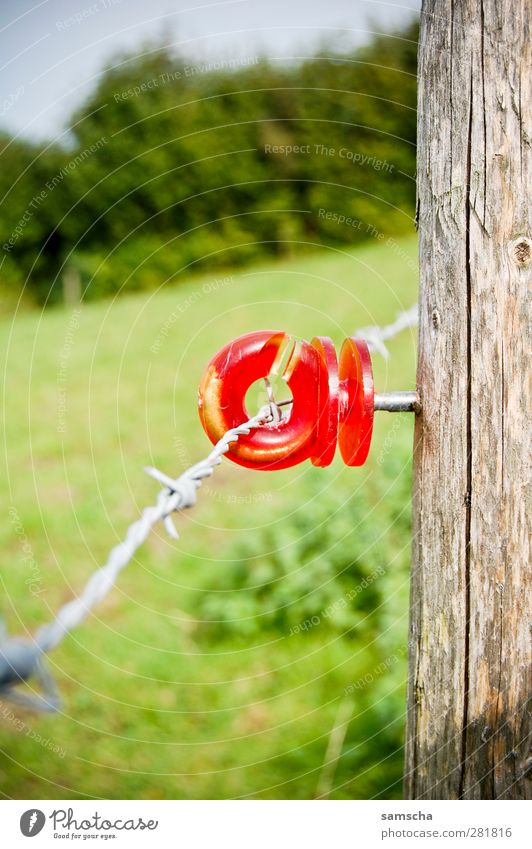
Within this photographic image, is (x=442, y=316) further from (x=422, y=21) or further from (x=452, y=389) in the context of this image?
(x=422, y=21)

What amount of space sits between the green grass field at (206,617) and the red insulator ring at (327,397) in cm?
199

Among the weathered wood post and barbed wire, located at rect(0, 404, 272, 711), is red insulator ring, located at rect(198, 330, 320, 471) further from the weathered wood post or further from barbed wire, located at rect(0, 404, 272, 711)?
the weathered wood post

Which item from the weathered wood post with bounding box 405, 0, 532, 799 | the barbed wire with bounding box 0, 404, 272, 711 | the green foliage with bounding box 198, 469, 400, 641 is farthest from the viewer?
the green foliage with bounding box 198, 469, 400, 641

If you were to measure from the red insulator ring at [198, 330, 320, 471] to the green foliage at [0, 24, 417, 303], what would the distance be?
26.7ft

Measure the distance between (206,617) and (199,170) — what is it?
8.93m

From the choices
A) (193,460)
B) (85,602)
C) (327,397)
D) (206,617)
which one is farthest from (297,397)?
(193,460)

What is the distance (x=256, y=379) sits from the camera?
135 centimetres

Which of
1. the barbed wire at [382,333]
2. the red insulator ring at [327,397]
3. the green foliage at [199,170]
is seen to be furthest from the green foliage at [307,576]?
the green foliage at [199,170]

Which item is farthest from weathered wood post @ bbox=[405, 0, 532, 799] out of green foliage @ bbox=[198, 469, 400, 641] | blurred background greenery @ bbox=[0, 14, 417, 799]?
green foliage @ bbox=[198, 469, 400, 641]

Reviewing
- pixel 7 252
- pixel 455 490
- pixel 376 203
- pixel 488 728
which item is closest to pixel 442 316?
pixel 455 490

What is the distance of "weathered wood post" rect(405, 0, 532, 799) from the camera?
126 cm

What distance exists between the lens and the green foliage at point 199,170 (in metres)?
10.2

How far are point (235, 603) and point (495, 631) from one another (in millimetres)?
2480

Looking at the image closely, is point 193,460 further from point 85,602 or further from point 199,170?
point 199,170
